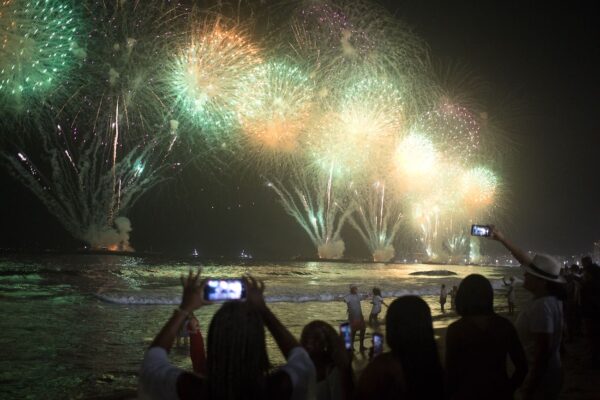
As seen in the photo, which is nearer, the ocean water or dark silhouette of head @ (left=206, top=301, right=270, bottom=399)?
dark silhouette of head @ (left=206, top=301, right=270, bottom=399)

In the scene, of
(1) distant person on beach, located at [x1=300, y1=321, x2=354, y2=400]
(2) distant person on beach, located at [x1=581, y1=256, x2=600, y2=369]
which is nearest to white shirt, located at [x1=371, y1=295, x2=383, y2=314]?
(2) distant person on beach, located at [x1=581, y1=256, x2=600, y2=369]

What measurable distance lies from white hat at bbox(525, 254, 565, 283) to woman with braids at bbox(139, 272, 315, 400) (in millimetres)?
2263

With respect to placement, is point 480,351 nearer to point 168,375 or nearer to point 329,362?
point 329,362

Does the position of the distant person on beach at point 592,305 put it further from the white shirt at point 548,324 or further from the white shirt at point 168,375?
the white shirt at point 168,375

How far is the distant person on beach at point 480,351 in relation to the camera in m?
3.19

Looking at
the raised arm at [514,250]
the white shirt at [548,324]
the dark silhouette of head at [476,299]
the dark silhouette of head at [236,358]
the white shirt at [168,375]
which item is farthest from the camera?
the raised arm at [514,250]

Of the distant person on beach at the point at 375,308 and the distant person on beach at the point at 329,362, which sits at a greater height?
the distant person on beach at the point at 329,362

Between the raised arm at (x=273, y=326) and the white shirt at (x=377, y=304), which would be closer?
the raised arm at (x=273, y=326)

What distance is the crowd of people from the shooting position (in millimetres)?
2148

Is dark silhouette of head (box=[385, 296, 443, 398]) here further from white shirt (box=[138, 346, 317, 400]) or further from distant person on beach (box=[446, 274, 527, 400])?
white shirt (box=[138, 346, 317, 400])

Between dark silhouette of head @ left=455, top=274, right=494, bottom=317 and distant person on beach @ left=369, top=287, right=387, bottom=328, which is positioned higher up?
dark silhouette of head @ left=455, top=274, right=494, bottom=317

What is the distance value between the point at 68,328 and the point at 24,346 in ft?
10.5

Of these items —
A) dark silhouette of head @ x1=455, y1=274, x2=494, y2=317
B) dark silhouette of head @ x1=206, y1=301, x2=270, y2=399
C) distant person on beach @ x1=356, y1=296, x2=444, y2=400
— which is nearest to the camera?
dark silhouette of head @ x1=206, y1=301, x2=270, y2=399

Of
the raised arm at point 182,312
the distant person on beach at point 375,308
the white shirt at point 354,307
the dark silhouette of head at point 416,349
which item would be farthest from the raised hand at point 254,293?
the distant person on beach at point 375,308
